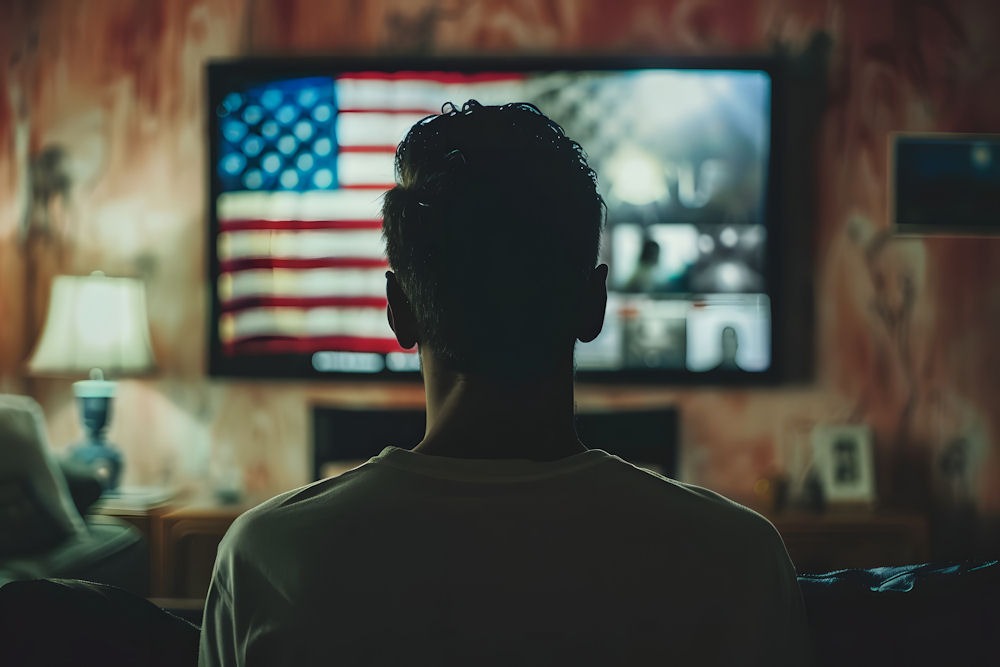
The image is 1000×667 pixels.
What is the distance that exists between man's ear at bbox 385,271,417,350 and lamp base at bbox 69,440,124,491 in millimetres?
2717

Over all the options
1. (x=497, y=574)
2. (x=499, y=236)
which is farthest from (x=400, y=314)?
(x=497, y=574)

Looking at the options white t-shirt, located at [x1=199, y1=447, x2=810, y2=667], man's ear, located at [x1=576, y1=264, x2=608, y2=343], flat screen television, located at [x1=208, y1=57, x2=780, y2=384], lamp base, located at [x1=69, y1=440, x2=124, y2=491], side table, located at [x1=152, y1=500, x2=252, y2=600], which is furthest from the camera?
flat screen television, located at [x1=208, y1=57, x2=780, y2=384]

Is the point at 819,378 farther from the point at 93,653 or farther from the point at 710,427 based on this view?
the point at 93,653

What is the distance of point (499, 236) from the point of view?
2.53 feet

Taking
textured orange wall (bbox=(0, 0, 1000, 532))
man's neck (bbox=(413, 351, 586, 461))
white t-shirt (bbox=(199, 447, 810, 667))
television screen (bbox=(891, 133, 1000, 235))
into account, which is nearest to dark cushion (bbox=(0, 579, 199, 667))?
white t-shirt (bbox=(199, 447, 810, 667))

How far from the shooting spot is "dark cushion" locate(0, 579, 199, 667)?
2.25 ft

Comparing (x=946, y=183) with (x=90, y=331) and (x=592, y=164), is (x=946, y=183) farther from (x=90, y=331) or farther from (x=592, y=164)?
(x=90, y=331)

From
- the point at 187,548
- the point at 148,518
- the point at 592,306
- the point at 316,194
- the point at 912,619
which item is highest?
the point at 316,194

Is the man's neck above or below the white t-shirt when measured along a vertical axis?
above

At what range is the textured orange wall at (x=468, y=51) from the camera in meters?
3.43

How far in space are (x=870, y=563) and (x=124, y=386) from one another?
9.27ft

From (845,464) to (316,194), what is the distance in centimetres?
214

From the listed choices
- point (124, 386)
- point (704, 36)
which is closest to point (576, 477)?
point (704, 36)

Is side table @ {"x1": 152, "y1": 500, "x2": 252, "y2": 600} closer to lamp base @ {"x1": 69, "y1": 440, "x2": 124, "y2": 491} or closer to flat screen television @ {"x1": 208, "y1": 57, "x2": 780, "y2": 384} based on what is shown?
lamp base @ {"x1": 69, "y1": 440, "x2": 124, "y2": 491}
